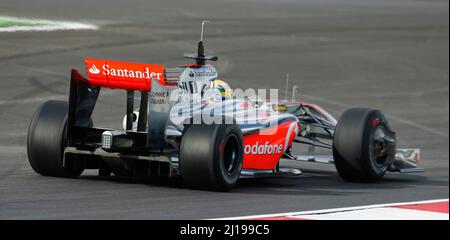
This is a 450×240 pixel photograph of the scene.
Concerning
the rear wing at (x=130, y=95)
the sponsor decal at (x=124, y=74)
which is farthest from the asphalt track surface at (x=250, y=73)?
the sponsor decal at (x=124, y=74)

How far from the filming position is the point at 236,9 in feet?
106

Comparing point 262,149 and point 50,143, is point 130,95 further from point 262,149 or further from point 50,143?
point 262,149

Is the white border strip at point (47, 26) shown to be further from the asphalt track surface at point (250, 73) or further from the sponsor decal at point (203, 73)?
the sponsor decal at point (203, 73)

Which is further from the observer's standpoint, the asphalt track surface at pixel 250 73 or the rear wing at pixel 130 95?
the rear wing at pixel 130 95

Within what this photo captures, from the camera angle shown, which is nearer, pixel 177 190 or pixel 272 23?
pixel 177 190

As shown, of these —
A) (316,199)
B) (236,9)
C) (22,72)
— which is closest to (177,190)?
(316,199)

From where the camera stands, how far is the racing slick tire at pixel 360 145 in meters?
11.7

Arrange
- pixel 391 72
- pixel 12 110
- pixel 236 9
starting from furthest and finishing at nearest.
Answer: pixel 236 9
pixel 391 72
pixel 12 110

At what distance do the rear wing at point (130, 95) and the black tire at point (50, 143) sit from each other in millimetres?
180

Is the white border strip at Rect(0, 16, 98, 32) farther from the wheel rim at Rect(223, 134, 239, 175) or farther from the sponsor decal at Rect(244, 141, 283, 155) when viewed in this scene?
the wheel rim at Rect(223, 134, 239, 175)

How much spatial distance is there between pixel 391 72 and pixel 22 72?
346 inches

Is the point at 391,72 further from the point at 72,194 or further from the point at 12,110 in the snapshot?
the point at 72,194

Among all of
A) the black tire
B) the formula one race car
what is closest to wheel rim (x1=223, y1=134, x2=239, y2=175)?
the formula one race car
